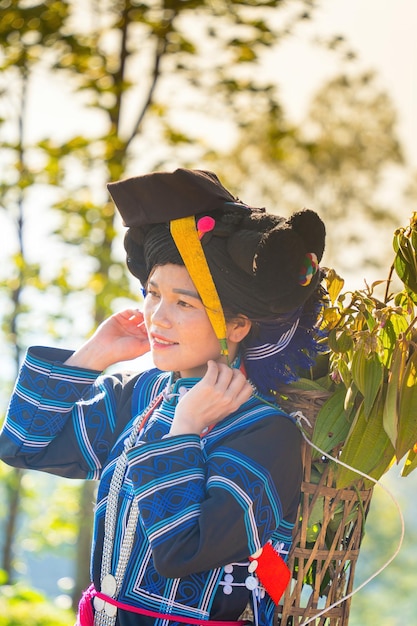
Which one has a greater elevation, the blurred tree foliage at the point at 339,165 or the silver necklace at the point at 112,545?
the silver necklace at the point at 112,545

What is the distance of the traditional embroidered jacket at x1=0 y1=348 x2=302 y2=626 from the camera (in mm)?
1806

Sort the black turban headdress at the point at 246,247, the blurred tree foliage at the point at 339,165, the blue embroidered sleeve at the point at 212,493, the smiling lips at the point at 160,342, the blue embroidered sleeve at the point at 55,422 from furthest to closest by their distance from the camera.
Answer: the blurred tree foliage at the point at 339,165 < the blue embroidered sleeve at the point at 55,422 < the smiling lips at the point at 160,342 < the black turban headdress at the point at 246,247 < the blue embroidered sleeve at the point at 212,493

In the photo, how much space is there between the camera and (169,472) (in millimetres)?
1839

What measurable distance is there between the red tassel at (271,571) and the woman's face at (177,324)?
409 millimetres

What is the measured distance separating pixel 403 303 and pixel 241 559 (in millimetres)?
641

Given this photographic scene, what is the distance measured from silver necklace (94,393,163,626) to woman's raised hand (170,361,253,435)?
174mm

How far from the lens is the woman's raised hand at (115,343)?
2.21 m

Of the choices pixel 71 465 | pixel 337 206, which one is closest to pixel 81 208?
pixel 71 465

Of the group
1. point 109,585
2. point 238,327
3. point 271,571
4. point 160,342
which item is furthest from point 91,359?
point 271,571

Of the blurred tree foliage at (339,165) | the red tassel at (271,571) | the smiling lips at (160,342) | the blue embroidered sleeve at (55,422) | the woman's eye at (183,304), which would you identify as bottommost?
the blurred tree foliage at (339,165)

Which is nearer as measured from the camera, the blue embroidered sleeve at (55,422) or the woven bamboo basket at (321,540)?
the woven bamboo basket at (321,540)

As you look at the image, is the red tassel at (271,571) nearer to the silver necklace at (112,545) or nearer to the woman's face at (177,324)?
the silver necklace at (112,545)

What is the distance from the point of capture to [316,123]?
14.7m

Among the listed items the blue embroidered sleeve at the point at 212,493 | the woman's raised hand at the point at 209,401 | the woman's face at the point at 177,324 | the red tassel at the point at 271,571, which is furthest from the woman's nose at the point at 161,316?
the red tassel at the point at 271,571
